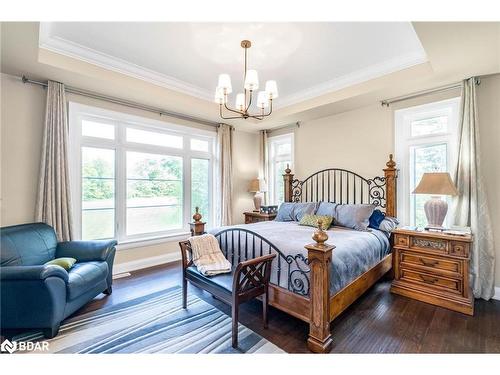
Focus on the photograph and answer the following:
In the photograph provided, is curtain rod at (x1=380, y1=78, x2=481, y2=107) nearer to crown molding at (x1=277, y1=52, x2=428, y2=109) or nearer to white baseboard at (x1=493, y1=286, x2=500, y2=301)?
crown molding at (x1=277, y1=52, x2=428, y2=109)

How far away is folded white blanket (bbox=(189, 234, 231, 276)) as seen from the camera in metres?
2.22

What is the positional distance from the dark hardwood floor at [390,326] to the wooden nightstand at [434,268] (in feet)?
0.34

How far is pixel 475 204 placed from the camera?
102 inches

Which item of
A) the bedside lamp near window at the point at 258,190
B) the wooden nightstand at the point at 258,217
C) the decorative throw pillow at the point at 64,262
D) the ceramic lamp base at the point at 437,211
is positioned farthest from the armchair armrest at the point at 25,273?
the ceramic lamp base at the point at 437,211

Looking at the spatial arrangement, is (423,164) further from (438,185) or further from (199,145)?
(199,145)

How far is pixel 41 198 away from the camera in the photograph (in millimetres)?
2762

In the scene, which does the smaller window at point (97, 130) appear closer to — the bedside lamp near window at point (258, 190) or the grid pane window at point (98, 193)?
the grid pane window at point (98, 193)

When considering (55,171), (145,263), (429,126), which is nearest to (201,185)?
(145,263)

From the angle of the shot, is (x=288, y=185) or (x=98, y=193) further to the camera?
(x=288, y=185)

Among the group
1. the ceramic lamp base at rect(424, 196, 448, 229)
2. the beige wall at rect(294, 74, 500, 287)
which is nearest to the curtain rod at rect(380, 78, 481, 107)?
the beige wall at rect(294, 74, 500, 287)

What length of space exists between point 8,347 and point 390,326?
325cm

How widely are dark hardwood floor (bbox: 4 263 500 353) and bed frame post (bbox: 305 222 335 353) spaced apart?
4.4 inches
